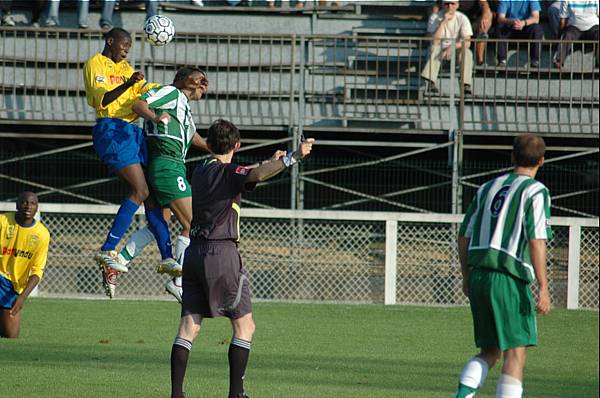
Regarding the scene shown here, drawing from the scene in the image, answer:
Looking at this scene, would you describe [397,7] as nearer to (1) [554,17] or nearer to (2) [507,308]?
(1) [554,17]

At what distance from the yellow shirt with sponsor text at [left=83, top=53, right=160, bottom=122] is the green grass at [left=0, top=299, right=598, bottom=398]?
7.46 feet

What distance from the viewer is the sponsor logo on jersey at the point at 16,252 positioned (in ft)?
38.1

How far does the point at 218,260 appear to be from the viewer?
290 inches

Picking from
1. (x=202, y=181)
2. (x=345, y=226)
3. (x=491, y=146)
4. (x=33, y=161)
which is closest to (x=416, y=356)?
(x=202, y=181)

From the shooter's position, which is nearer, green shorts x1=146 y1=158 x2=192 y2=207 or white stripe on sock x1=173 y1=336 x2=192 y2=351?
white stripe on sock x1=173 y1=336 x2=192 y2=351

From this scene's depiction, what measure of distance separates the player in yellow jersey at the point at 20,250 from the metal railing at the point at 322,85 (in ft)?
17.4

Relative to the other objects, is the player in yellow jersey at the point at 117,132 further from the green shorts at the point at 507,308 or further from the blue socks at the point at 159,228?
the green shorts at the point at 507,308

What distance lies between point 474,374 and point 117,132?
4367 millimetres

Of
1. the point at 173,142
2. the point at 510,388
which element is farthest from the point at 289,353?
the point at 510,388

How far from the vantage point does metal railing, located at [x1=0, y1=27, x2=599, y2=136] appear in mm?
16969

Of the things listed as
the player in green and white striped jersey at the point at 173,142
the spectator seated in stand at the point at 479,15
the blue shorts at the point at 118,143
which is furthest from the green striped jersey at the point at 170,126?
the spectator seated in stand at the point at 479,15

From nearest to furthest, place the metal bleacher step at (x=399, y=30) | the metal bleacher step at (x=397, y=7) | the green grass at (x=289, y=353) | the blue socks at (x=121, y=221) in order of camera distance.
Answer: the green grass at (x=289, y=353)
the blue socks at (x=121, y=221)
the metal bleacher step at (x=399, y=30)
the metal bleacher step at (x=397, y=7)

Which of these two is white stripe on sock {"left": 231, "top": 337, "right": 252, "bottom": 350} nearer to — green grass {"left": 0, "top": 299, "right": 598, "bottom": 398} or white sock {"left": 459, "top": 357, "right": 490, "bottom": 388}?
green grass {"left": 0, "top": 299, "right": 598, "bottom": 398}

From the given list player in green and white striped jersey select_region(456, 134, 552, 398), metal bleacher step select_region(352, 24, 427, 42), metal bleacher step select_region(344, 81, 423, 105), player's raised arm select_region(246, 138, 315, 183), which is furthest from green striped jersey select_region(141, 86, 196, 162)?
metal bleacher step select_region(352, 24, 427, 42)
